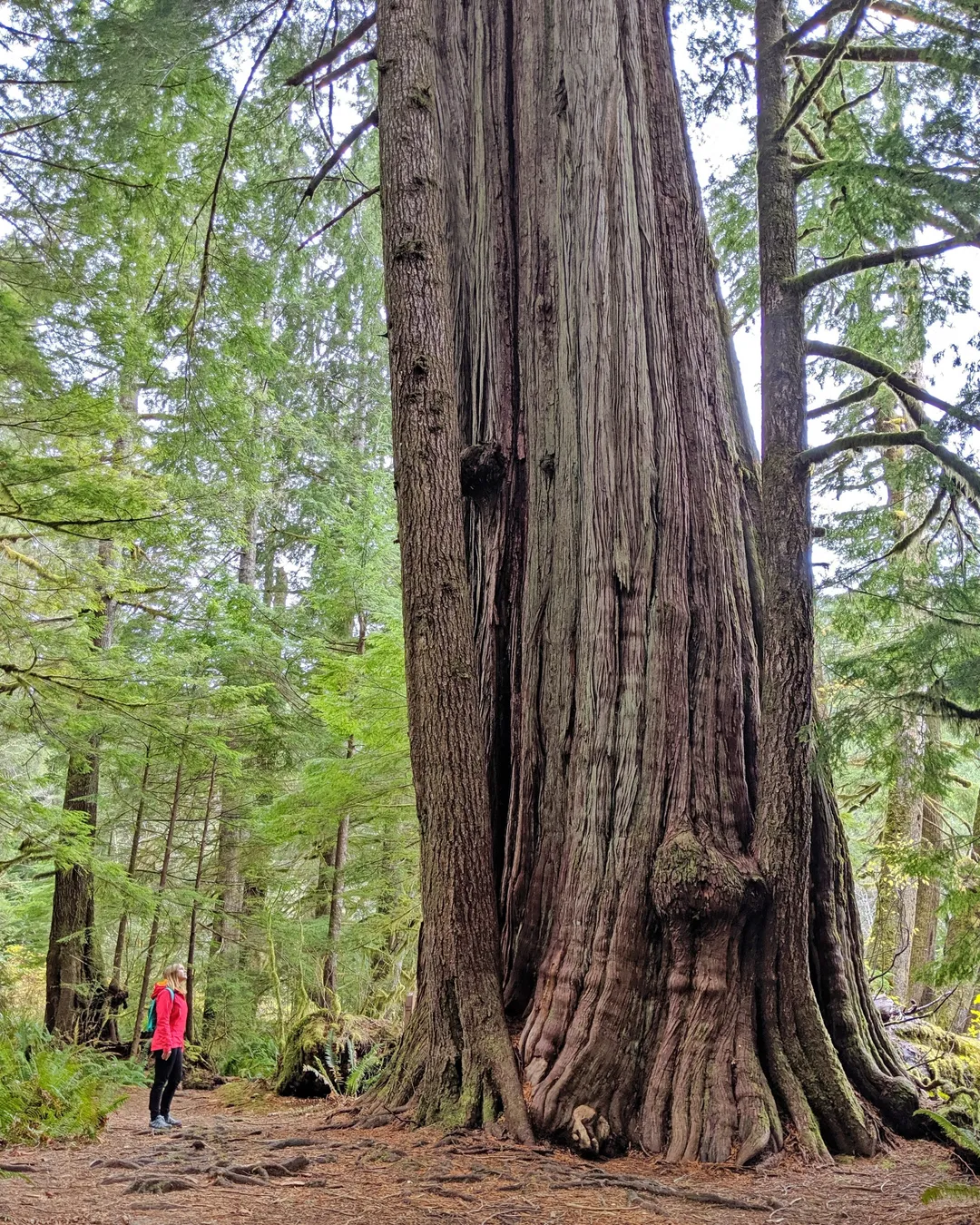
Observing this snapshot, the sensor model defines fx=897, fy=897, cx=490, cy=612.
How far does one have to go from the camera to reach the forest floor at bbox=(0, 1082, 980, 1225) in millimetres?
2717

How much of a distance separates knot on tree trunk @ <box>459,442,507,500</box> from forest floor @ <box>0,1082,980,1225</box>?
3066 mm

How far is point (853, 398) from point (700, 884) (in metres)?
2.56

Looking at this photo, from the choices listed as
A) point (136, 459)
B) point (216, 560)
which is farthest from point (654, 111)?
point (216, 560)

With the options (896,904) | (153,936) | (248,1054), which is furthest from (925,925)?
(153,936)

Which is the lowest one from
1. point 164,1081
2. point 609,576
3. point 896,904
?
point 164,1081

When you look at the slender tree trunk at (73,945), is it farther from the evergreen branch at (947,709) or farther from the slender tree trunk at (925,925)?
the slender tree trunk at (925,925)

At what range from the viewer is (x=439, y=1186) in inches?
117

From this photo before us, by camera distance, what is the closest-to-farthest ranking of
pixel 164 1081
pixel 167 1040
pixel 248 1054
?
pixel 164 1081, pixel 167 1040, pixel 248 1054

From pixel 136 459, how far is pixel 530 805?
29.3 ft

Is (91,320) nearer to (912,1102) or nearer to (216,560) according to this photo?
(912,1102)

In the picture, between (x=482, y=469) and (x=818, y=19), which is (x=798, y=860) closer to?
(x=482, y=469)

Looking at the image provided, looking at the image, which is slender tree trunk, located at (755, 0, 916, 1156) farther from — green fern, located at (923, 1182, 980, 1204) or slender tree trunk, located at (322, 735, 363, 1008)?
slender tree trunk, located at (322, 735, 363, 1008)

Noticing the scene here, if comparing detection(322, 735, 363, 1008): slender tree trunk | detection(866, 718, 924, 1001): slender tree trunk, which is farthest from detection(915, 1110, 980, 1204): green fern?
detection(322, 735, 363, 1008): slender tree trunk

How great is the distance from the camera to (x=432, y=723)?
163 inches
